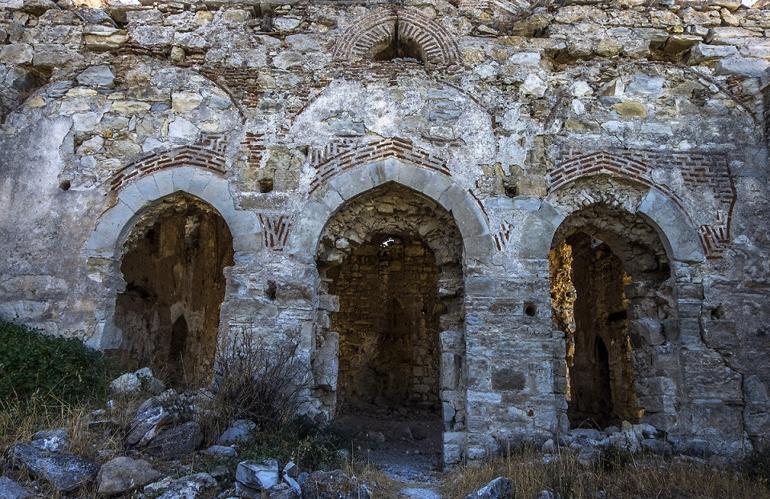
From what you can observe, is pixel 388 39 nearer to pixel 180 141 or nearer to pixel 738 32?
pixel 180 141

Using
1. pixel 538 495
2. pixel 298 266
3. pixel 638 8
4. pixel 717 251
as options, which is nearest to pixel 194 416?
pixel 298 266

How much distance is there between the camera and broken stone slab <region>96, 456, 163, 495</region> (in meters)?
4.00

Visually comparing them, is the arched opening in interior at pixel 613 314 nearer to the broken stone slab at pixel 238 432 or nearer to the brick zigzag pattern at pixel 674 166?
the brick zigzag pattern at pixel 674 166

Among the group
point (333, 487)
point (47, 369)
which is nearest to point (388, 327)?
point (47, 369)

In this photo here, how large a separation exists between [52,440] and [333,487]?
7.22ft

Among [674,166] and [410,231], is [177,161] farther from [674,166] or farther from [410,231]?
[674,166]

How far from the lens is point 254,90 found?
23.3ft

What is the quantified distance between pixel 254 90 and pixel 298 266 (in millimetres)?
2233

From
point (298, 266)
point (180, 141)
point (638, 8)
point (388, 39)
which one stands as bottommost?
point (298, 266)

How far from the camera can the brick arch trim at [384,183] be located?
21.6ft

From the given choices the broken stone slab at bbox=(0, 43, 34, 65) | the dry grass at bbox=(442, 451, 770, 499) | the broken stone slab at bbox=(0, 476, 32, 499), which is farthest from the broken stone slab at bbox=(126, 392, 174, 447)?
the broken stone slab at bbox=(0, 43, 34, 65)

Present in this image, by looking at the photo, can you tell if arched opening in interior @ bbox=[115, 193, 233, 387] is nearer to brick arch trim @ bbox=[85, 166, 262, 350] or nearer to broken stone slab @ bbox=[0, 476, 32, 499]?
brick arch trim @ bbox=[85, 166, 262, 350]

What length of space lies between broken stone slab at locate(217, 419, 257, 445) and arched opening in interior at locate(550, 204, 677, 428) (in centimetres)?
382

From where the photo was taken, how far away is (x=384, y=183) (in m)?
6.73
